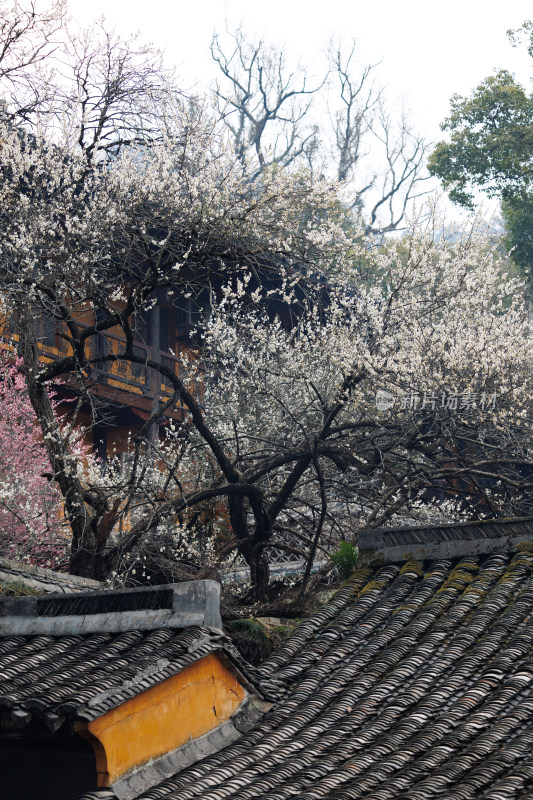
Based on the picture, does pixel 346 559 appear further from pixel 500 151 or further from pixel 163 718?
pixel 500 151

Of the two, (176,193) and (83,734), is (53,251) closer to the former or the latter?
(176,193)

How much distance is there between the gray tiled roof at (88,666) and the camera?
6.71 meters

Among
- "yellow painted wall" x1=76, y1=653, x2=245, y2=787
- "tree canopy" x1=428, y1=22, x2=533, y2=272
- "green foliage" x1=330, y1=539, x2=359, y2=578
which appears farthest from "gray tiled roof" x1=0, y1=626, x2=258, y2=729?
"tree canopy" x1=428, y1=22, x2=533, y2=272

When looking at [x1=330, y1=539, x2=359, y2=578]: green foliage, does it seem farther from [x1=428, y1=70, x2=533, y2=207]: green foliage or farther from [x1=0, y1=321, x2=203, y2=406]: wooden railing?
[x1=428, y1=70, x2=533, y2=207]: green foliage

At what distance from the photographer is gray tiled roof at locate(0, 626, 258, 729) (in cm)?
671

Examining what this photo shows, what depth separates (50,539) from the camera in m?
15.0

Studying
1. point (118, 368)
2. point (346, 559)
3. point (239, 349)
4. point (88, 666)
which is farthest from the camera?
point (118, 368)

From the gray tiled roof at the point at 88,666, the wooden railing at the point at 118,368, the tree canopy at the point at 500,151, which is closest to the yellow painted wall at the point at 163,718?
the gray tiled roof at the point at 88,666

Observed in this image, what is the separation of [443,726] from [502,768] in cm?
85

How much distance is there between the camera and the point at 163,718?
729 centimetres

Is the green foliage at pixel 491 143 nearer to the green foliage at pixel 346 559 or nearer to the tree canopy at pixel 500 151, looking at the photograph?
the tree canopy at pixel 500 151

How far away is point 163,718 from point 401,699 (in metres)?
1.87

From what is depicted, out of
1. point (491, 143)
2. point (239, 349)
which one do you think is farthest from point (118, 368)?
point (491, 143)

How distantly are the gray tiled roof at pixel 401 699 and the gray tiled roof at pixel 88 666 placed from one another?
747 mm
